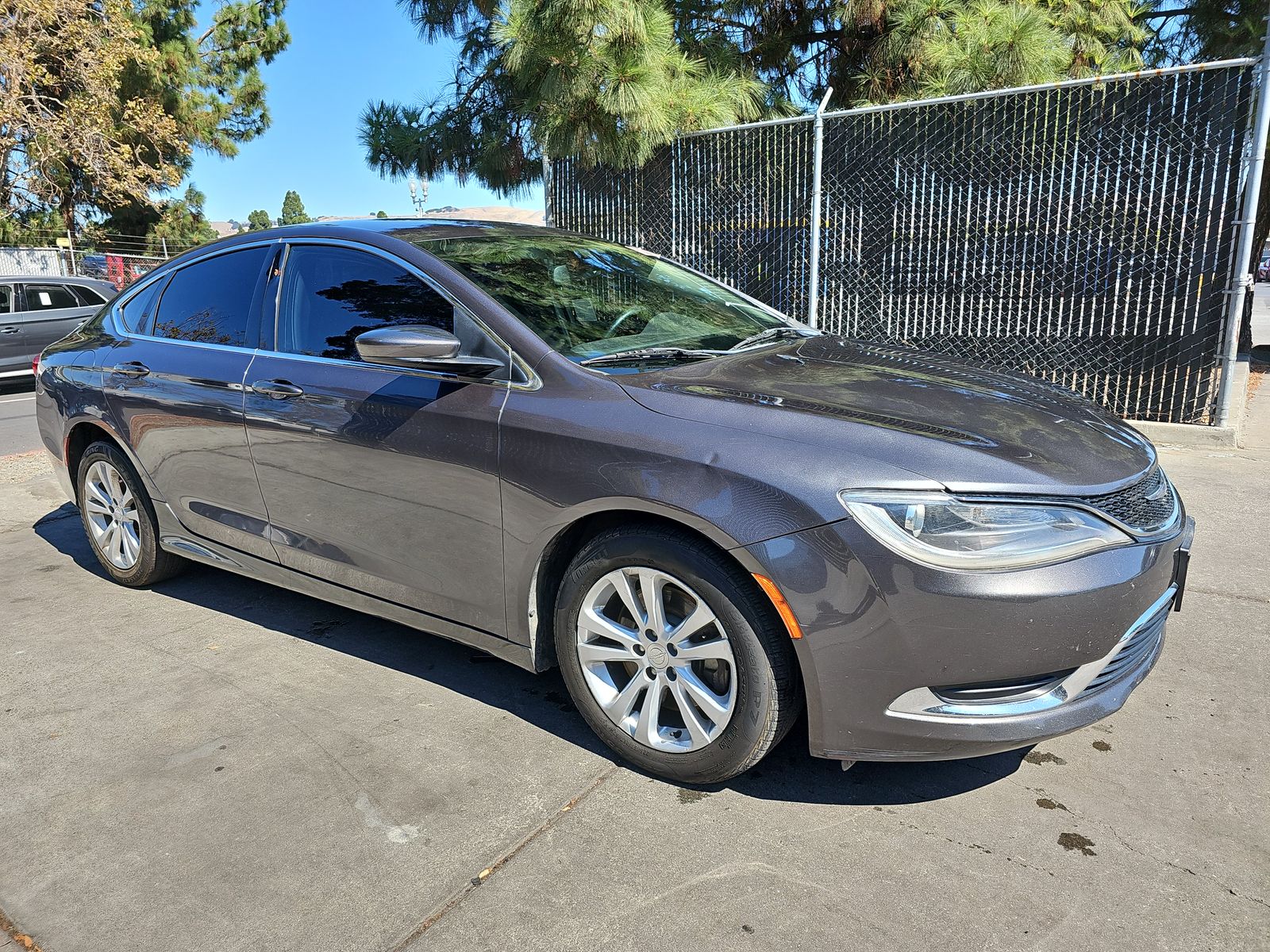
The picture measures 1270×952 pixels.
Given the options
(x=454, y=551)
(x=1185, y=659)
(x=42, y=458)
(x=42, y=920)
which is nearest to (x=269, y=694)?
(x=454, y=551)

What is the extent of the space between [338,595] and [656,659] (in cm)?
142

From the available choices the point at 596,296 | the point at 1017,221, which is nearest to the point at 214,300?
the point at 596,296

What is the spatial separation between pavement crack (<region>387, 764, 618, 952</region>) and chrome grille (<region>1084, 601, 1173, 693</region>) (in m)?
1.36

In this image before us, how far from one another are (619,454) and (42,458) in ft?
22.6

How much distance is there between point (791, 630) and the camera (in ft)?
7.97

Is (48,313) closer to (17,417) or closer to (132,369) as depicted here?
(17,417)

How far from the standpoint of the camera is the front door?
301 centimetres

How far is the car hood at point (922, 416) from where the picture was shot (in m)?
2.40

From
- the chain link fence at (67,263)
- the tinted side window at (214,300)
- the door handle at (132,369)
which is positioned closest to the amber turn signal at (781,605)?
the tinted side window at (214,300)

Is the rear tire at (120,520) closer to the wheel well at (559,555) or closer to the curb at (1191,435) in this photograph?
the wheel well at (559,555)

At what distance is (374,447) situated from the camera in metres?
3.21

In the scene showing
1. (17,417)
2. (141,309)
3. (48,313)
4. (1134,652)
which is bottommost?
(17,417)

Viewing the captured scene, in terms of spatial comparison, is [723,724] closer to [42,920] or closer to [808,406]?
[808,406]

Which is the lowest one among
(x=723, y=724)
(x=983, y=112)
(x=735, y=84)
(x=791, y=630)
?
(x=723, y=724)
